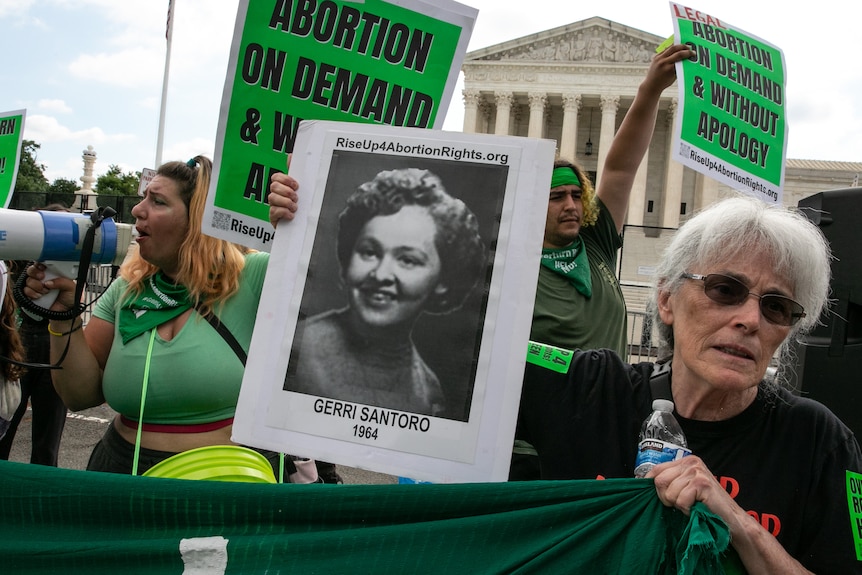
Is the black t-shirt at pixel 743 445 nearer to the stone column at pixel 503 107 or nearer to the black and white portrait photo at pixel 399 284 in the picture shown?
the black and white portrait photo at pixel 399 284

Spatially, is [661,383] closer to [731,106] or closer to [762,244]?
[762,244]

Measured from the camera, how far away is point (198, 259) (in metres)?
2.29

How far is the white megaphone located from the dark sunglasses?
5.15 ft

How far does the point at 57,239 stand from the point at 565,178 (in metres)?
1.80

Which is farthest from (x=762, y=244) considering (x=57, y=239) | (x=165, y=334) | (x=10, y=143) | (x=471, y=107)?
(x=471, y=107)

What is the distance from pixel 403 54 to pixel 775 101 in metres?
1.70

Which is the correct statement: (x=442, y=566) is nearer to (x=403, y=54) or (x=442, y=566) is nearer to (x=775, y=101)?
(x=403, y=54)

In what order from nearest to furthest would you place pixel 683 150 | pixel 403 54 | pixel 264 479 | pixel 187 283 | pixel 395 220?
pixel 395 220, pixel 264 479, pixel 403 54, pixel 187 283, pixel 683 150

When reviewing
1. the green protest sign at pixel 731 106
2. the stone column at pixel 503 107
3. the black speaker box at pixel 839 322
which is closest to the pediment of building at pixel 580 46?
the stone column at pixel 503 107

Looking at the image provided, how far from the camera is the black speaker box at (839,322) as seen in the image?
270 centimetres

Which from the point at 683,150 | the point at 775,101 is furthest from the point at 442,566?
the point at 775,101

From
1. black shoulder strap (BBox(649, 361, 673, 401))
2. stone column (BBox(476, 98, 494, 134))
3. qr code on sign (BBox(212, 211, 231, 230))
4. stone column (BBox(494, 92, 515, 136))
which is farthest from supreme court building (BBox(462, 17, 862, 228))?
black shoulder strap (BBox(649, 361, 673, 401))

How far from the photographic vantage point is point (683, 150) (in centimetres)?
276

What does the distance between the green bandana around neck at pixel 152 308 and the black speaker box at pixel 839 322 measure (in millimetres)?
2190
